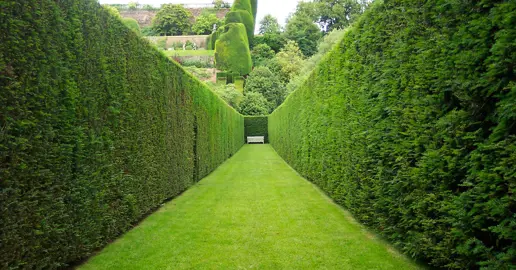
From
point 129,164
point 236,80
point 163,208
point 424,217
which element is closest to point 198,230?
point 129,164

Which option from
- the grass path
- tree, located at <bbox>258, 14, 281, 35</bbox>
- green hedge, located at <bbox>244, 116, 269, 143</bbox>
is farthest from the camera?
tree, located at <bbox>258, 14, 281, 35</bbox>

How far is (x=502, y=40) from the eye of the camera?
2.41m

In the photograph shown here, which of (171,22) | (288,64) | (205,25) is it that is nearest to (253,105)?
(288,64)

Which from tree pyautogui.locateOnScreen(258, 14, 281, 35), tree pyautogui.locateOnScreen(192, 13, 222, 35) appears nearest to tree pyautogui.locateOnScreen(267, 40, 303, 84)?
tree pyautogui.locateOnScreen(258, 14, 281, 35)

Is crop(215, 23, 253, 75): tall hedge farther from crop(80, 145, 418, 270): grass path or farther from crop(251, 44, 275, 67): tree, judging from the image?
crop(80, 145, 418, 270): grass path

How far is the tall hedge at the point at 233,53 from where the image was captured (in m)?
55.0

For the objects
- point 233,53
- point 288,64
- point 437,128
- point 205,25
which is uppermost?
point 205,25

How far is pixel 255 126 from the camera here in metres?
40.9

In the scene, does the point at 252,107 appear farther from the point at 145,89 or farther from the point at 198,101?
the point at 145,89

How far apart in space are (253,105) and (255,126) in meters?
3.35

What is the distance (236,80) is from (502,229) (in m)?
52.6

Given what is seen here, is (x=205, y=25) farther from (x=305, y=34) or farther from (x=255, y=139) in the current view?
(x=255, y=139)

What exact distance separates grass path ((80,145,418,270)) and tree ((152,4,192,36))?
9057cm

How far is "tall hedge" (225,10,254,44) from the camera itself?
6706 cm
